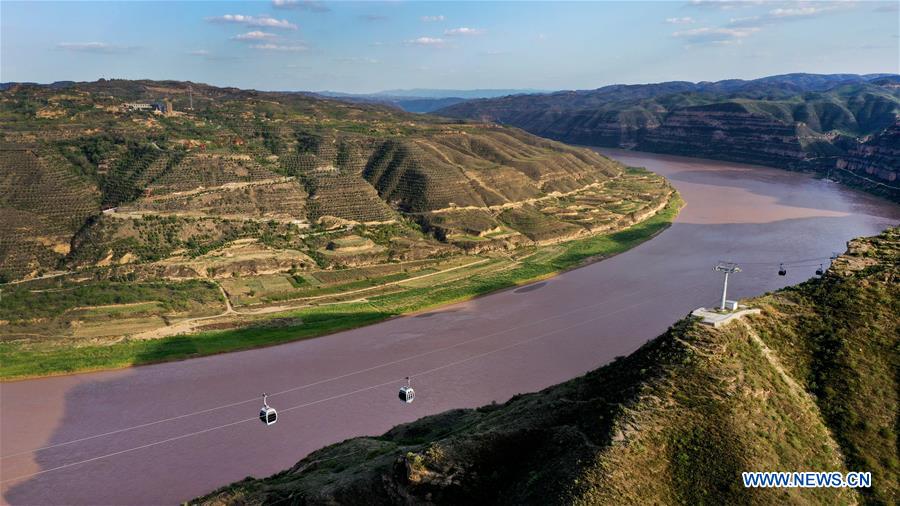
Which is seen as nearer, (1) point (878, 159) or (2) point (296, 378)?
(2) point (296, 378)

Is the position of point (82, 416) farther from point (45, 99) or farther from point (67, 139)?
point (45, 99)

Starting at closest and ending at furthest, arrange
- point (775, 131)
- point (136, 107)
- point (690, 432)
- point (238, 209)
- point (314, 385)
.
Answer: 1. point (690, 432)
2. point (314, 385)
3. point (238, 209)
4. point (136, 107)
5. point (775, 131)

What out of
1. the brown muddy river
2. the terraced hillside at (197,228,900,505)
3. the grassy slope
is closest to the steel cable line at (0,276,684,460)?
the brown muddy river

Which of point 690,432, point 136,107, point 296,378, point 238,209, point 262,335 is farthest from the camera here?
point 136,107

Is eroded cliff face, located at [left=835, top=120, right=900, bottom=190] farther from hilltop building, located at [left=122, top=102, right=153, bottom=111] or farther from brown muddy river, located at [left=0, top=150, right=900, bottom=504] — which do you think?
hilltop building, located at [left=122, top=102, right=153, bottom=111]

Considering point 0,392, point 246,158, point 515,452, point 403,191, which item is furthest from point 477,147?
point 515,452

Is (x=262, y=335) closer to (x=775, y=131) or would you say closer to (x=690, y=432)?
(x=690, y=432)

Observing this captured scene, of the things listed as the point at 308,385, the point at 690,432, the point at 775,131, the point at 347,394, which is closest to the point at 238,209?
the point at 308,385

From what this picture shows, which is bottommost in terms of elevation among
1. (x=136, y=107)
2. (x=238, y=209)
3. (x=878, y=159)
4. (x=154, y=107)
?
(x=238, y=209)
